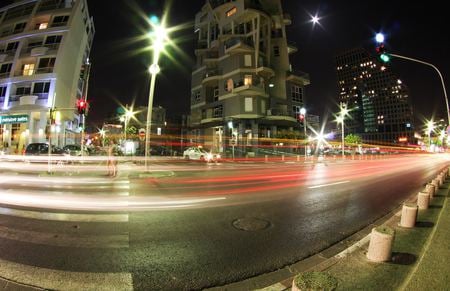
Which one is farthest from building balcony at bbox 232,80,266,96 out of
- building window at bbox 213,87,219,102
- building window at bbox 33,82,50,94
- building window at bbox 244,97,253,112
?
building window at bbox 33,82,50,94

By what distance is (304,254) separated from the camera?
4.54 metres

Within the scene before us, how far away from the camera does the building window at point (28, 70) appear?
3966 centimetres

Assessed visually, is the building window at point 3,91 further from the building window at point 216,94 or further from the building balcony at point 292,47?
the building balcony at point 292,47

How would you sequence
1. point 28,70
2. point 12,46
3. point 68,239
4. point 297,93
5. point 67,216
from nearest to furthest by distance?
point 68,239
point 67,216
point 28,70
point 12,46
point 297,93

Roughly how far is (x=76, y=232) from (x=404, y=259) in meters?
6.04

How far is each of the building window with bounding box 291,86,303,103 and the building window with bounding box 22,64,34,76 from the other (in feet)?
145

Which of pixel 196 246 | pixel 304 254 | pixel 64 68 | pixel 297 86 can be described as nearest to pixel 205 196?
pixel 196 246

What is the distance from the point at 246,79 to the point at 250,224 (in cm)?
3936

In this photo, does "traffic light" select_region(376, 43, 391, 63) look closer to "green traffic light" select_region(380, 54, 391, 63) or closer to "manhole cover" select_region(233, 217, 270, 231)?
"green traffic light" select_region(380, 54, 391, 63)

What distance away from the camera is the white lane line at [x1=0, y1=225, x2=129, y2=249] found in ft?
→ 15.1

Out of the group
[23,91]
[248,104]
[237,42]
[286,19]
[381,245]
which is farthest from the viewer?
[286,19]

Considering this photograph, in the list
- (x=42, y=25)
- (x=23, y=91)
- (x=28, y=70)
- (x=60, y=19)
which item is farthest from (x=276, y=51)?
(x=23, y=91)

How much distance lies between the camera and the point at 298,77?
4756cm

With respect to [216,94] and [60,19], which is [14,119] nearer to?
[60,19]
